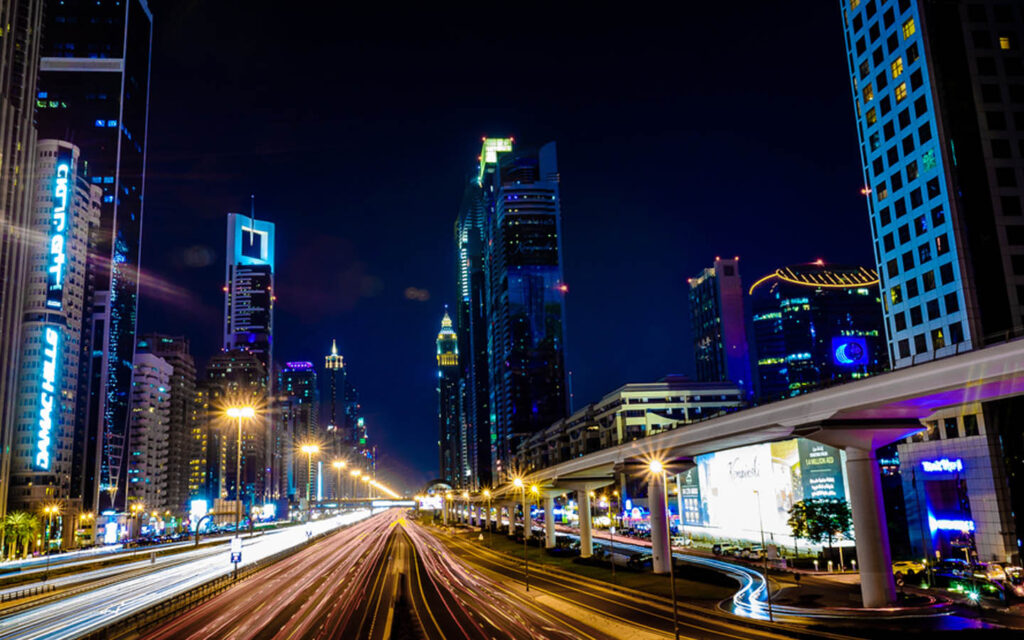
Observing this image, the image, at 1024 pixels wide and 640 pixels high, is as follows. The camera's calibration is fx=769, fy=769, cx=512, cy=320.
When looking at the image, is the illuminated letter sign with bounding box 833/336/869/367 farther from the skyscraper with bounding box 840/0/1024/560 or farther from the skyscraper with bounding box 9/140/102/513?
the skyscraper with bounding box 9/140/102/513

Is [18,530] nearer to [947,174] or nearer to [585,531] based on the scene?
[585,531]

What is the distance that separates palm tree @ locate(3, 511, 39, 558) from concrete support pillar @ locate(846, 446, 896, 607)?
135782mm

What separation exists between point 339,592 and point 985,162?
72.3m

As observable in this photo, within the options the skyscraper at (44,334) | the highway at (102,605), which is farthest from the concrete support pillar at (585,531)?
the skyscraper at (44,334)

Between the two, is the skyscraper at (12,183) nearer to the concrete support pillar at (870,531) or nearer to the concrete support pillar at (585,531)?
the concrete support pillar at (585,531)

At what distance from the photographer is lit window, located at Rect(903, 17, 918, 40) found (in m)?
79.8

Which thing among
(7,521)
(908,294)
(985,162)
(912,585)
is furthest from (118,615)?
(7,521)

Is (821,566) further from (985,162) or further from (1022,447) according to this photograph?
(985,162)

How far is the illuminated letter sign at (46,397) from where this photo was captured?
154375 millimetres

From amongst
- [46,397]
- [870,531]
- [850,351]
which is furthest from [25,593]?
[46,397]

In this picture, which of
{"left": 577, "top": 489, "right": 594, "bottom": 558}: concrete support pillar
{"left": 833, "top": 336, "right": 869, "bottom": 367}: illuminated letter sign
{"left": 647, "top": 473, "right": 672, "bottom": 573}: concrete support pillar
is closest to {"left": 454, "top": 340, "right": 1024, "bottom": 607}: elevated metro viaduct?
{"left": 647, "top": 473, "right": 672, "bottom": 573}: concrete support pillar

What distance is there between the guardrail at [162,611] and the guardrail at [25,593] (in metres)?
14.1

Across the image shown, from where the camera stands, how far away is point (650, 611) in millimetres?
48969

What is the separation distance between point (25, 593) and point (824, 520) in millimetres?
67363
